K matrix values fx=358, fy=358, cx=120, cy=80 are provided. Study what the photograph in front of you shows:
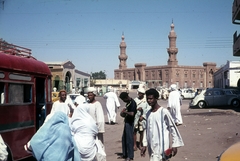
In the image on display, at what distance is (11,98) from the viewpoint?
6.68m

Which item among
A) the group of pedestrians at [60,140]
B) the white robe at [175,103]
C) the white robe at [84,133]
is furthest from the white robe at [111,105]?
the group of pedestrians at [60,140]

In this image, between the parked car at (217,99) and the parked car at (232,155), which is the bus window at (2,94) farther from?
the parked car at (217,99)

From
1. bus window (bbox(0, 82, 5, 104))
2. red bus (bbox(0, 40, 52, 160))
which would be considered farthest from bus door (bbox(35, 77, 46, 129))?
bus window (bbox(0, 82, 5, 104))

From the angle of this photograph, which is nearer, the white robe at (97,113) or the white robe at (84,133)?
the white robe at (84,133)

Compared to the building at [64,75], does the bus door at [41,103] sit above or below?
below

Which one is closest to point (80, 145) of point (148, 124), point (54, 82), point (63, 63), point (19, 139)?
point (148, 124)

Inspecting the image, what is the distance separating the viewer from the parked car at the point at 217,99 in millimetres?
23641

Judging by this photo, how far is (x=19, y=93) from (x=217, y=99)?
740 inches

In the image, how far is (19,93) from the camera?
7.03 m

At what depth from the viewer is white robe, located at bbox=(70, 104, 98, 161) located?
15.6 feet

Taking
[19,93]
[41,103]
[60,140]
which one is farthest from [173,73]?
[60,140]

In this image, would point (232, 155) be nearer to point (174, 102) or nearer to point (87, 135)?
point (87, 135)

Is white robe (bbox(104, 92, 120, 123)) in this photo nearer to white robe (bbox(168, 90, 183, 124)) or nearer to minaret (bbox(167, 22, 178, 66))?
white robe (bbox(168, 90, 183, 124))

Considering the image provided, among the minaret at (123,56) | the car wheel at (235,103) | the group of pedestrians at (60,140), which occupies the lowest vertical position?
the car wheel at (235,103)
